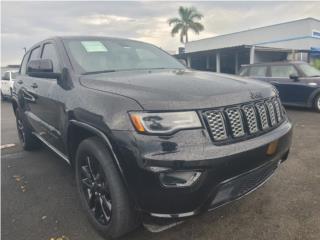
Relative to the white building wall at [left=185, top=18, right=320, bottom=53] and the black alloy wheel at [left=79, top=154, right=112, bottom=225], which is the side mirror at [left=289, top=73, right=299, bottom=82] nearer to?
the black alloy wheel at [left=79, top=154, right=112, bottom=225]

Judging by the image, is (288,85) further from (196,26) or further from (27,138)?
(196,26)

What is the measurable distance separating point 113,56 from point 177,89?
1342 mm

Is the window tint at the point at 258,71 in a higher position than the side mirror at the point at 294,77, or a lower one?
higher

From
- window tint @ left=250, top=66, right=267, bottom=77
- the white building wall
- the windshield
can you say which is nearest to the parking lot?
the windshield

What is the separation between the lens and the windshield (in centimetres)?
307

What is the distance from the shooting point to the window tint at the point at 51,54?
327cm

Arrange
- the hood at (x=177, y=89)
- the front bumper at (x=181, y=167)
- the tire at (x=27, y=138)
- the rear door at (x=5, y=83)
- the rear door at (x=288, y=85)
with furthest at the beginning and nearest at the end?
the rear door at (x=5, y=83) < the rear door at (x=288, y=85) < the tire at (x=27, y=138) < the hood at (x=177, y=89) < the front bumper at (x=181, y=167)

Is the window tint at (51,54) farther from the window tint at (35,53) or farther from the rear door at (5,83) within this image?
the rear door at (5,83)

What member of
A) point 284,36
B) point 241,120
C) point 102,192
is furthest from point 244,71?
point 284,36

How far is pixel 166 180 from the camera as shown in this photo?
196 cm

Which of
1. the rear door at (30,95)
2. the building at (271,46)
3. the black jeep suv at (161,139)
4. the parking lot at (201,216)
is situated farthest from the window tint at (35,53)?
the building at (271,46)

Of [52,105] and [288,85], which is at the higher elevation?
[52,105]

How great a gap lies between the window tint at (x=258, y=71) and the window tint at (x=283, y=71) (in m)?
0.28

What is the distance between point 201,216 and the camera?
2777 millimetres
